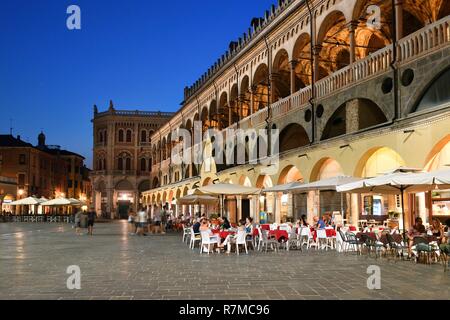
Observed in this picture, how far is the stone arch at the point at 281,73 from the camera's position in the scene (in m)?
26.5

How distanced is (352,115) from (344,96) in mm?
841

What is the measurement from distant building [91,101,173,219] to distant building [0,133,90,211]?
Result: 8446 mm

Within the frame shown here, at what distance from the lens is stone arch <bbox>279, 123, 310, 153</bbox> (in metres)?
26.5

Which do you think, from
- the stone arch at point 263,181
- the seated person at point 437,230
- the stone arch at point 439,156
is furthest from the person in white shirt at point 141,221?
the seated person at point 437,230

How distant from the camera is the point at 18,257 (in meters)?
14.4

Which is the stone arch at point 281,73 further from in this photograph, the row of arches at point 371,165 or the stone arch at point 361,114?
the stone arch at point 361,114

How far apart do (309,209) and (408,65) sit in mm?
8841

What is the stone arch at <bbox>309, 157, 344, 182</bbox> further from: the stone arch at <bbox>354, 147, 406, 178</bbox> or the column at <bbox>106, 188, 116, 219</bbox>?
the column at <bbox>106, 188, 116, 219</bbox>

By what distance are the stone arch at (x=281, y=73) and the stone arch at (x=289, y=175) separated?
406 centimetres

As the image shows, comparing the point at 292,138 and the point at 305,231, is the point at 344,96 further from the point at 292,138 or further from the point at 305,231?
the point at 292,138

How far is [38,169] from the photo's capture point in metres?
77.1

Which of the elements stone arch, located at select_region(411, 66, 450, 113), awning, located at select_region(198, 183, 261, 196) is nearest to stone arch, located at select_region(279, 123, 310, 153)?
awning, located at select_region(198, 183, 261, 196)
